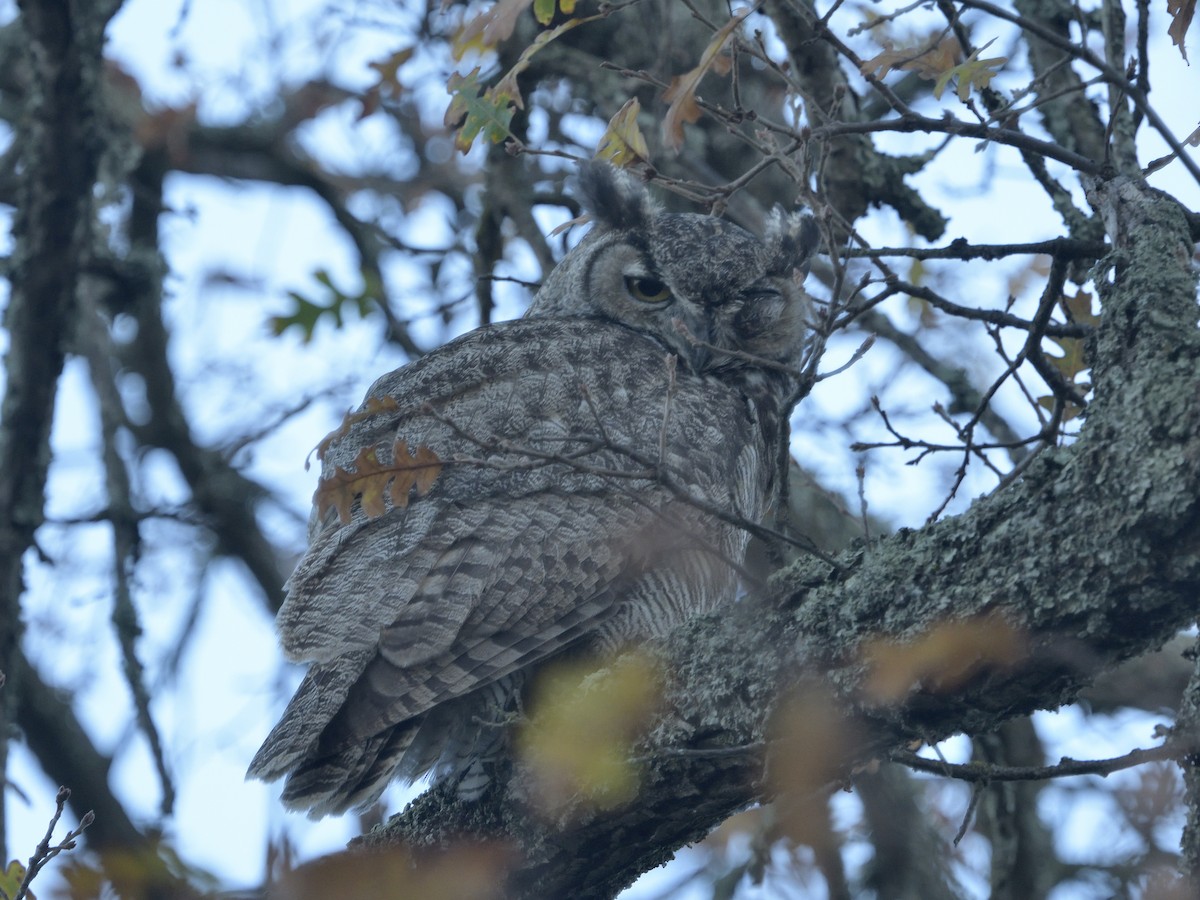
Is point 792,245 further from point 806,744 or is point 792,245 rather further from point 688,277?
point 806,744

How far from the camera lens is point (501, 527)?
3.07m

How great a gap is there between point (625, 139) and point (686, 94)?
0.25 m

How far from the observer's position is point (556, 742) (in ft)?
8.21

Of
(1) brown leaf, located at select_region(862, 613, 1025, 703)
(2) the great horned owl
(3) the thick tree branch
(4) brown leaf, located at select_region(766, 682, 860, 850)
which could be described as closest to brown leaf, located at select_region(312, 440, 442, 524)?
(2) the great horned owl

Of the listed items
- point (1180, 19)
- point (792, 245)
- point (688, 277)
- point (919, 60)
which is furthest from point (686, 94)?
point (792, 245)

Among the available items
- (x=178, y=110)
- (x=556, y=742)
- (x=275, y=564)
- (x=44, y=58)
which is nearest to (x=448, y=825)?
(x=556, y=742)

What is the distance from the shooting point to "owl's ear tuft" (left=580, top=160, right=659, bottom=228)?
4.42 m

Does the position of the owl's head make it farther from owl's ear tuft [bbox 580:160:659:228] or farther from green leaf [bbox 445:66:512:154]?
green leaf [bbox 445:66:512:154]

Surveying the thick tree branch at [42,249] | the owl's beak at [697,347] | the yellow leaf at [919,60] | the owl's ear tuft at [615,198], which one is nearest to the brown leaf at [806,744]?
the yellow leaf at [919,60]

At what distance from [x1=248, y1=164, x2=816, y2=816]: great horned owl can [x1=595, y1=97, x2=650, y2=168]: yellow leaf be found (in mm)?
449

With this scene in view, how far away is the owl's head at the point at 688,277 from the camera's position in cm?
413

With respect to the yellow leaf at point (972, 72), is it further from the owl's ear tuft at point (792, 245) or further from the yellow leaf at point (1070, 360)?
the owl's ear tuft at point (792, 245)

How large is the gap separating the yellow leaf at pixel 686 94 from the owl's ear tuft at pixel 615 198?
1.48m

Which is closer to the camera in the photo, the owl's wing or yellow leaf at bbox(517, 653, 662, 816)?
yellow leaf at bbox(517, 653, 662, 816)
